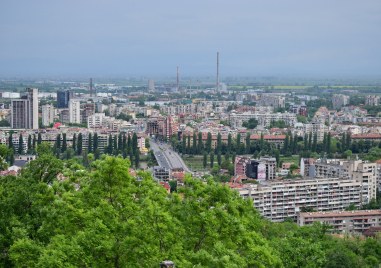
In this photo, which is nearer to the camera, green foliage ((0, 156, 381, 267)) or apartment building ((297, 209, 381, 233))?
green foliage ((0, 156, 381, 267))

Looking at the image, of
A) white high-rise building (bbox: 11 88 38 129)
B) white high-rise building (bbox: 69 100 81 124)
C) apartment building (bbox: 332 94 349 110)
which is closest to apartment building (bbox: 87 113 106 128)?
white high-rise building (bbox: 69 100 81 124)

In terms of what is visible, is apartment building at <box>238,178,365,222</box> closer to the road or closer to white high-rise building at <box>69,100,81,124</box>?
the road

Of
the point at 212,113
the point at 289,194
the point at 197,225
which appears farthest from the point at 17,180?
the point at 212,113

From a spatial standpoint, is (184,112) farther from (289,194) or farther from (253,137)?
(289,194)

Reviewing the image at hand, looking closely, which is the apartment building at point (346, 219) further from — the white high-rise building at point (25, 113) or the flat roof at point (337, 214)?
the white high-rise building at point (25, 113)

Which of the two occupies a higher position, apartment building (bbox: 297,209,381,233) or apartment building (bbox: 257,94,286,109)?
apartment building (bbox: 257,94,286,109)

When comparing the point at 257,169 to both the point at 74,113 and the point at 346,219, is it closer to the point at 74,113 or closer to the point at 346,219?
the point at 346,219

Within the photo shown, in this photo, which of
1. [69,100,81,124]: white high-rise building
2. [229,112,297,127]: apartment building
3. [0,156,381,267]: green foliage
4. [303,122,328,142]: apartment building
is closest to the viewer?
[0,156,381,267]: green foliage
